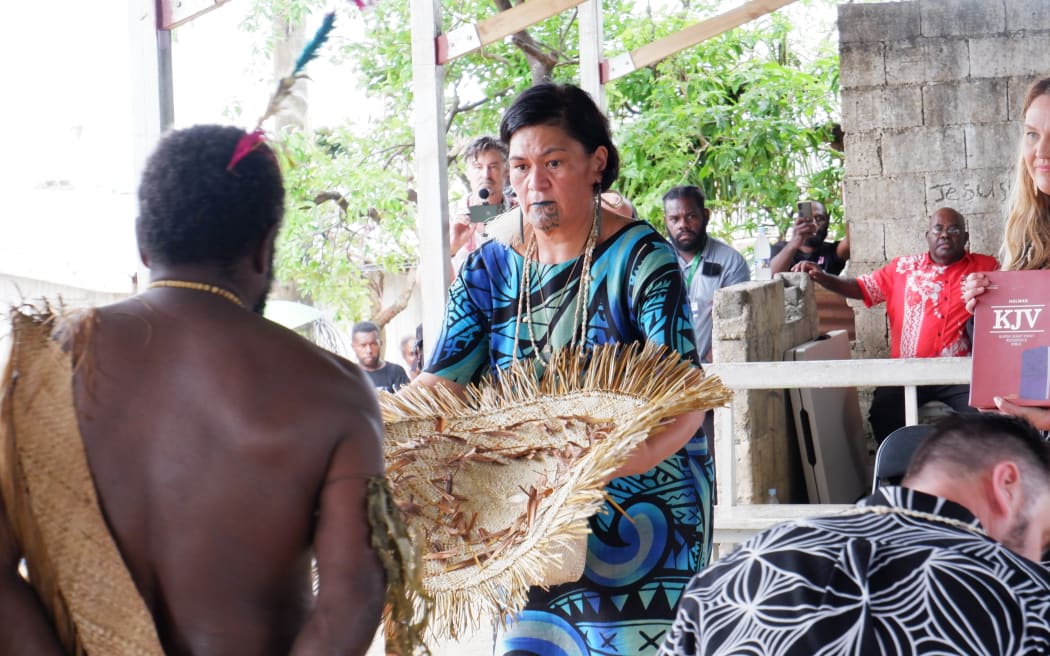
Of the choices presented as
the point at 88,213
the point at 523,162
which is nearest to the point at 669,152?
the point at 88,213

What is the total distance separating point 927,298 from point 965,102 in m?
1.94

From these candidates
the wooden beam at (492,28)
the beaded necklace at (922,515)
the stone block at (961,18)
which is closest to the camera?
the beaded necklace at (922,515)

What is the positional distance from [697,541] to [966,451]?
0.76 metres

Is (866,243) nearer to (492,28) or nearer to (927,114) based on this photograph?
(927,114)

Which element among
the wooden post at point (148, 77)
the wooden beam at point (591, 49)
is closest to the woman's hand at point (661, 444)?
the wooden post at point (148, 77)

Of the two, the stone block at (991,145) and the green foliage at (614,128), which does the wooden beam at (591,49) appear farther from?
the green foliage at (614,128)

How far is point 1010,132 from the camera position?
759 cm

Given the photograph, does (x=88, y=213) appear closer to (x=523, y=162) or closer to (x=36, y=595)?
(x=523, y=162)

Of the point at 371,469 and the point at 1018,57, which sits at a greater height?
the point at 1018,57

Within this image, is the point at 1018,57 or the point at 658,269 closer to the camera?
the point at 658,269

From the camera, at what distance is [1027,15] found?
7566 millimetres

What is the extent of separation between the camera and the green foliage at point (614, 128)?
11.9 metres

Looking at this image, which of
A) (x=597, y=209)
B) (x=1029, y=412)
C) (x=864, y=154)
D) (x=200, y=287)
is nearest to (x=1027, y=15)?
(x=864, y=154)

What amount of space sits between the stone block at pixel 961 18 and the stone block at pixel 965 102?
32cm
